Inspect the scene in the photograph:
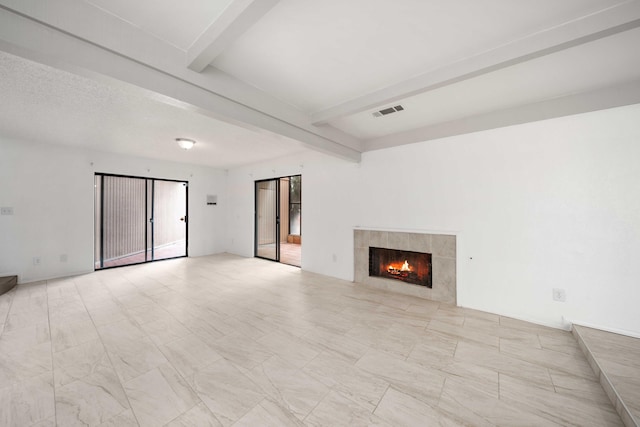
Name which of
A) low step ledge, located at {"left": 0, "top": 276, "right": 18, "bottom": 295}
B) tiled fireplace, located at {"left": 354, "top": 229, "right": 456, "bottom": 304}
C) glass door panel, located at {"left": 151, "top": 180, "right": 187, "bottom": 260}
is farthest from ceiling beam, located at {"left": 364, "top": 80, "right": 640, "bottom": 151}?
low step ledge, located at {"left": 0, "top": 276, "right": 18, "bottom": 295}

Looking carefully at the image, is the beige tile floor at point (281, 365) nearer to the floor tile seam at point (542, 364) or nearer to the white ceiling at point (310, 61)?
the floor tile seam at point (542, 364)

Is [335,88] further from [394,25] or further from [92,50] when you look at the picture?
[92,50]

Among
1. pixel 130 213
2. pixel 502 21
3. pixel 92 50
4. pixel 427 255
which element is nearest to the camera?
pixel 92 50

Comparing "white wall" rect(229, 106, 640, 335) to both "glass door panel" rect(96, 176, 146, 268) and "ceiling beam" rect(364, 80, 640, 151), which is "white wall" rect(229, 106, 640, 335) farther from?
"glass door panel" rect(96, 176, 146, 268)

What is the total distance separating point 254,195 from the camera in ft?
21.4

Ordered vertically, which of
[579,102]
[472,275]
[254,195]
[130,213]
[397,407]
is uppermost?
[579,102]

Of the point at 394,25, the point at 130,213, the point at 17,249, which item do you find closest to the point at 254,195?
the point at 130,213

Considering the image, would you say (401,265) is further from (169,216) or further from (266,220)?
(169,216)

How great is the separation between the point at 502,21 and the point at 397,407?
2.78 meters

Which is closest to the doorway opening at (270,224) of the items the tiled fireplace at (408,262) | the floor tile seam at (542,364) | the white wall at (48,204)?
the tiled fireplace at (408,262)

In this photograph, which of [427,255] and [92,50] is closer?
[92,50]

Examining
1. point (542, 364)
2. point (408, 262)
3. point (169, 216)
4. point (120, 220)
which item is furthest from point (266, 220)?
point (542, 364)

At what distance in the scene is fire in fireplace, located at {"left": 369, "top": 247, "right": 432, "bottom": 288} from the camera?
379cm

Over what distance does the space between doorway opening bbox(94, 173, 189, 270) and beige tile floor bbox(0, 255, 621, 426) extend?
2095mm
